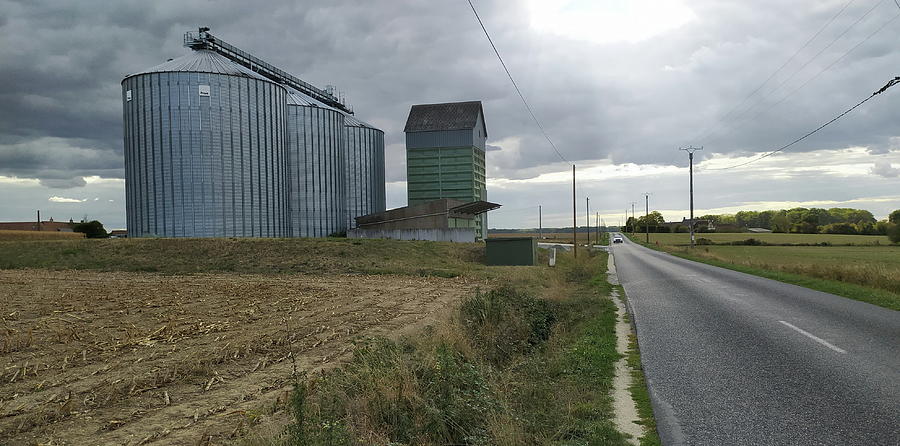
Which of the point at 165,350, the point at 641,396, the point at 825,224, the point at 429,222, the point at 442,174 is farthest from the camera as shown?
the point at 825,224

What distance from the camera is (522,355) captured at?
41.5ft

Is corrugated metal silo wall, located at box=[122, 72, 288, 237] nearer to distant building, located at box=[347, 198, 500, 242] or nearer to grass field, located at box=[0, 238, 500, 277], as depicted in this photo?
grass field, located at box=[0, 238, 500, 277]

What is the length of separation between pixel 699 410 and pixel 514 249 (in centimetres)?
3182

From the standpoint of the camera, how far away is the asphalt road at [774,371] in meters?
6.03

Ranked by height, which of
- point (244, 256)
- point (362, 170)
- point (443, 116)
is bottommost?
point (244, 256)

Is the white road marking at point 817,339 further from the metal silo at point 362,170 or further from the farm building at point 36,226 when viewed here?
the farm building at point 36,226

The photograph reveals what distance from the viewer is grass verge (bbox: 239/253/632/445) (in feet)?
19.9

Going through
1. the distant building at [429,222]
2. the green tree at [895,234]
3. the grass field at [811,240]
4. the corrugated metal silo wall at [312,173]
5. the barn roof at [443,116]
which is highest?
the barn roof at [443,116]

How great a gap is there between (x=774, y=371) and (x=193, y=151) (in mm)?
42933

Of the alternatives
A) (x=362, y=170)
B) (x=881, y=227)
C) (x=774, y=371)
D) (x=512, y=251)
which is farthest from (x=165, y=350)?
(x=881, y=227)

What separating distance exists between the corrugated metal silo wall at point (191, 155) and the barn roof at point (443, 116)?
21635 mm

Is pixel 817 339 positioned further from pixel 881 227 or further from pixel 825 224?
pixel 825 224

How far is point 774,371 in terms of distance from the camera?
8.47 meters

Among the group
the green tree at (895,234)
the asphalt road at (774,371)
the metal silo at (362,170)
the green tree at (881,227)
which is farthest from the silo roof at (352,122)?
the green tree at (881,227)
